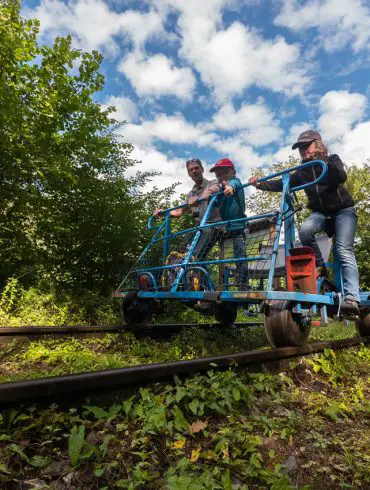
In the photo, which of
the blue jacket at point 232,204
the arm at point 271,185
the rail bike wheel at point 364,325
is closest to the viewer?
the arm at point 271,185

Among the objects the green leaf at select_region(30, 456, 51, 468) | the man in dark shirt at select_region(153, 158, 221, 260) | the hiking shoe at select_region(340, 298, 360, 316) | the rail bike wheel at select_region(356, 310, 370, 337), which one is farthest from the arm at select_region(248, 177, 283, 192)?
the green leaf at select_region(30, 456, 51, 468)

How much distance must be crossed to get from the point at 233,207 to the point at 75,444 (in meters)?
3.65

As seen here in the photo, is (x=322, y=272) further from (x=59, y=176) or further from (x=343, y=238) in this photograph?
(x=59, y=176)

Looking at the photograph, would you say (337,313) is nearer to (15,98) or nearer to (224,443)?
(224,443)

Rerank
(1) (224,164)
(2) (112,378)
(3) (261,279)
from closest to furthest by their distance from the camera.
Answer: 1. (2) (112,378)
2. (3) (261,279)
3. (1) (224,164)

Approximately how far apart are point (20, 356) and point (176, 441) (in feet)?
7.74

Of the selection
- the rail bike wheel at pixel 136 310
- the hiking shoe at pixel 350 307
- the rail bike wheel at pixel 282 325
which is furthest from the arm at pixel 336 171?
the rail bike wheel at pixel 136 310

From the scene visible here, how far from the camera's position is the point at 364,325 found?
4.83 meters

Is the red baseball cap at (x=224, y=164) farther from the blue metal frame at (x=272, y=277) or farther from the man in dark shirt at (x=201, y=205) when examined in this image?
the blue metal frame at (x=272, y=277)

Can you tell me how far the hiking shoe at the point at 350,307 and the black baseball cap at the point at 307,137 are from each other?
1.77 metres

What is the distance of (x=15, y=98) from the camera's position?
15.3 feet

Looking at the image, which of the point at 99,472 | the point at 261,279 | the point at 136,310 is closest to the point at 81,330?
the point at 136,310

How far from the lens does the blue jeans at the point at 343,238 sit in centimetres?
379

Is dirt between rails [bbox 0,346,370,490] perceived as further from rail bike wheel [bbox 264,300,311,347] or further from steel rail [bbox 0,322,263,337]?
steel rail [bbox 0,322,263,337]
